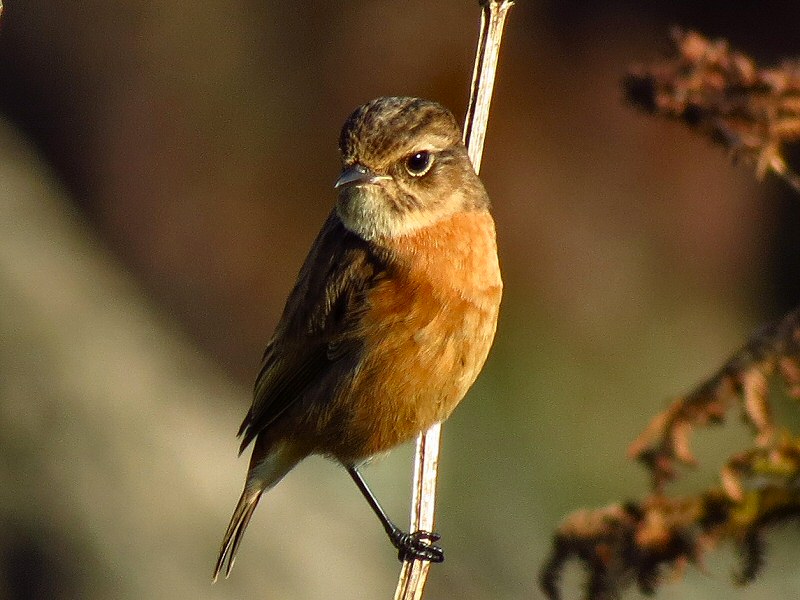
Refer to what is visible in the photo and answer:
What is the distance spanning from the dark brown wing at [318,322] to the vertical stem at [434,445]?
54cm

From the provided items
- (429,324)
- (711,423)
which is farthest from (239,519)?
(711,423)

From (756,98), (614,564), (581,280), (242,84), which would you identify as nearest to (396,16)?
(242,84)

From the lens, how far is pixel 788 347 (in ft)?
14.3

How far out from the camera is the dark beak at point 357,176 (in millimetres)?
5020

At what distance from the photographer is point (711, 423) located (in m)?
4.49

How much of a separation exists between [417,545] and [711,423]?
143 cm

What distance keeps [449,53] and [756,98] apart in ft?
22.4

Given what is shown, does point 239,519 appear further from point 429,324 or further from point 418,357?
point 429,324

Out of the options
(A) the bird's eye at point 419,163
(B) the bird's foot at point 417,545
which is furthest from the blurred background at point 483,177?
(A) the bird's eye at point 419,163

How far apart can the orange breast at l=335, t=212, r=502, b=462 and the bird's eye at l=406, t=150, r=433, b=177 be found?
0.22 m

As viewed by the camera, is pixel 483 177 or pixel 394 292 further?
pixel 483 177

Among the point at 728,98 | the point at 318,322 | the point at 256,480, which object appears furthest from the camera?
the point at 256,480

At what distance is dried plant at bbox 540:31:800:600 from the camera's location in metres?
4.34

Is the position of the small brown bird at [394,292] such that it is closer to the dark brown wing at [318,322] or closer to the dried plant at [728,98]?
the dark brown wing at [318,322]
